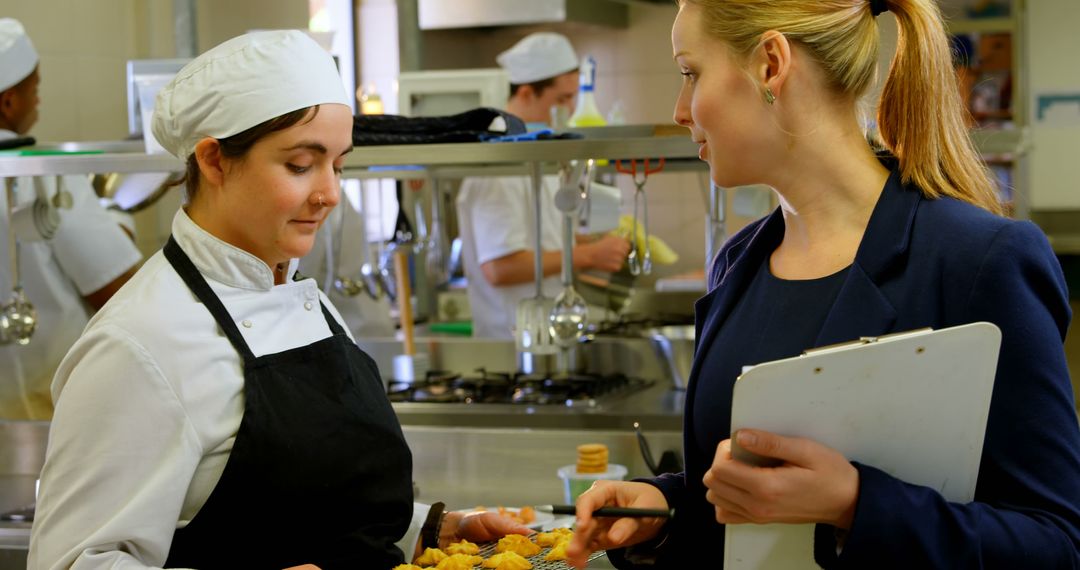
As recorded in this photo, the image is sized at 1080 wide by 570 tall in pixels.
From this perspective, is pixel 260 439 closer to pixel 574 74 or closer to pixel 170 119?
pixel 170 119

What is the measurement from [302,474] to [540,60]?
3.15 metres

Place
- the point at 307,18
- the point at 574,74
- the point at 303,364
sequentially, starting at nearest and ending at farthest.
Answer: the point at 303,364
the point at 574,74
the point at 307,18

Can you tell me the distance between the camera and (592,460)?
93.4 inches

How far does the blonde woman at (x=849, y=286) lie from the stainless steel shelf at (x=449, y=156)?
0.69 metres

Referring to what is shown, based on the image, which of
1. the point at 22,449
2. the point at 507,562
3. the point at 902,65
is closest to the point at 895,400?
the point at 902,65

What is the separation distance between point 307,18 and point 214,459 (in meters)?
3.83

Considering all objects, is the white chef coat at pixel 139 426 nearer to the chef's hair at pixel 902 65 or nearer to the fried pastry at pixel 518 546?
the fried pastry at pixel 518 546

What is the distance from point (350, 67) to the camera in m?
6.29

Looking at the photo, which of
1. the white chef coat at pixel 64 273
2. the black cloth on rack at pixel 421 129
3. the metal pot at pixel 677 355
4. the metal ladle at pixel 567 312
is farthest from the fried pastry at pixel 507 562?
the white chef coat at pixel 64 273

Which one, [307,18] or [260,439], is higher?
[307,18]

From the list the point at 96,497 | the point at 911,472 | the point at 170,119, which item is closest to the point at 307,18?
the point at 170,119

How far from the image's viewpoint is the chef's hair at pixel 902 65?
126cm

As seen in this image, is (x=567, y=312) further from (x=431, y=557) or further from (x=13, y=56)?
(x=13, y=56)

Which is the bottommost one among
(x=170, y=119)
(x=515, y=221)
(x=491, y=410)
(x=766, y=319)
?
(x=491, y=410)
